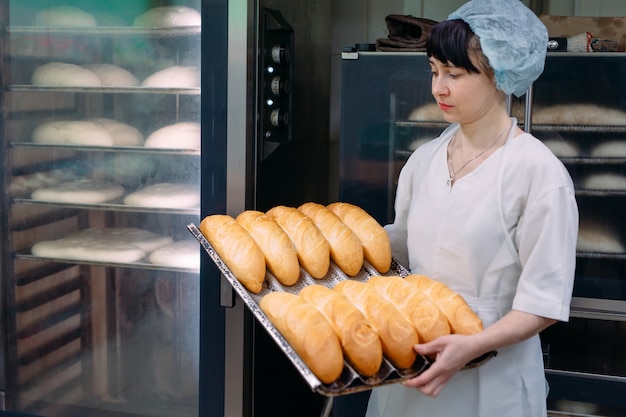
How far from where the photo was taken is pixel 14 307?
8.66 ft

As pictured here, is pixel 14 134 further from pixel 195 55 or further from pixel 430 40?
pixel 430 40

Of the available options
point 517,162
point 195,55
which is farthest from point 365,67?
point 517,162

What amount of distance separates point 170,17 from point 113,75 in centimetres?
29

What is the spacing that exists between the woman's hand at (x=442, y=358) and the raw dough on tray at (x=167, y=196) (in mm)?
1212

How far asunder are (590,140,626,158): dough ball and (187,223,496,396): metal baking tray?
995mm

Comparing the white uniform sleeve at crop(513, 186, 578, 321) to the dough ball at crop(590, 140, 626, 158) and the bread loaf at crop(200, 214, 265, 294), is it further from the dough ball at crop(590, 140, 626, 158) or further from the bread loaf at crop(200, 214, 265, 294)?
the dough ball at crop(590, 140, 626, 158)

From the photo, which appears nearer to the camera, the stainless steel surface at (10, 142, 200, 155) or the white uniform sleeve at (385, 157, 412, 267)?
the white uniform sleeve at (385, 157, 412, 267)

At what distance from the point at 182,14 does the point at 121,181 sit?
61cm

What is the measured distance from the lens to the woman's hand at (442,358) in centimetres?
146

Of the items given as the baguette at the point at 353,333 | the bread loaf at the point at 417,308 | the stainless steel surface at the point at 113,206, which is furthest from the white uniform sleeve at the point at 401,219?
the stainless steel surface at the point at 113,206

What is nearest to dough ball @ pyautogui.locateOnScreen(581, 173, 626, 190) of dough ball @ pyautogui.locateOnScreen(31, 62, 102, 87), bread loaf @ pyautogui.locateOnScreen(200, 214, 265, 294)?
bread loaf @ pyautogui.locateOnScreen(200, 214, 265, 294)

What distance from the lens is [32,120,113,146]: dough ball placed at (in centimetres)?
251

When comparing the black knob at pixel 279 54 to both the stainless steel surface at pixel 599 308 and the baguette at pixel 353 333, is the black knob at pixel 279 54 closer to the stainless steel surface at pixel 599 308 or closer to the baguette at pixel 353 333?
the baguette at pixel 353 333

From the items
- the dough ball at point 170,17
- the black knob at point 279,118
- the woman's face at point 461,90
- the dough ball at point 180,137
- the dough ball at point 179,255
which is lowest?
the dough ball at point 179,255
